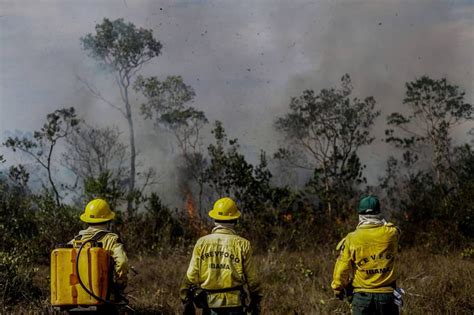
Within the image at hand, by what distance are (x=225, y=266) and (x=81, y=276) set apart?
1.34 m

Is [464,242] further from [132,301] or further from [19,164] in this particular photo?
[19,164]

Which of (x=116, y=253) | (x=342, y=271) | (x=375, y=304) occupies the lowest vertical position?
(x=375, y=304)

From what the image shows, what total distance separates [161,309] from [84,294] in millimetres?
4812

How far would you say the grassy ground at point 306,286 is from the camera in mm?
9750

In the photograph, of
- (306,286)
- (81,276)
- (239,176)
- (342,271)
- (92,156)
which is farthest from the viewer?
(92,156)

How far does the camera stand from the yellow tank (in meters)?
5.67

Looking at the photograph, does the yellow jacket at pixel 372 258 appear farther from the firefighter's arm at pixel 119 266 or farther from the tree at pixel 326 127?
the tree at pixel 326 127

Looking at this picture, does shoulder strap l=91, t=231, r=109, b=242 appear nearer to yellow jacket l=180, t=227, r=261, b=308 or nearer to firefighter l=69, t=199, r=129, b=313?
firefighter l=69, t=199, r=129, b=313

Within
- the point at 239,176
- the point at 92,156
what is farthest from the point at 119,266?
the point at 92,156

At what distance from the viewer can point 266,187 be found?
21.8 m

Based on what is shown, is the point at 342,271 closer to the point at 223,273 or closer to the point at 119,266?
the point at 223,273

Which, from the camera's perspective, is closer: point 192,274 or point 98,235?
point 192,274

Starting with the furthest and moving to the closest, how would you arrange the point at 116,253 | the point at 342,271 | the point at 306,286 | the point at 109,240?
the point at 306,286, the point at 342,271, the point at 109,240, the point at 116,253

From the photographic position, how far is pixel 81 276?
567 cm
